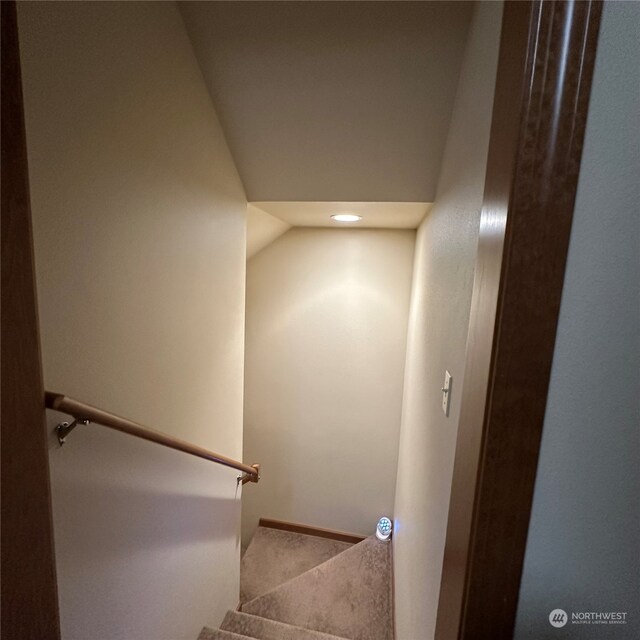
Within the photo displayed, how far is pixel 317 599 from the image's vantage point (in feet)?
6.95

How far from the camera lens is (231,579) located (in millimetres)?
1870

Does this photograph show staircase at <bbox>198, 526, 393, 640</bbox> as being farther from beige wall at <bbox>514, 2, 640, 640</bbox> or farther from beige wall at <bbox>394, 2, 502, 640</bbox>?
beige wall at <bbox>514, 2, 640, 640</bbox>

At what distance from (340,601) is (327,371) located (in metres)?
1.53

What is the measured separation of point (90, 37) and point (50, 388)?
811 mm

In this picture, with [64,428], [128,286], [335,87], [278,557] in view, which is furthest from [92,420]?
[278,557]

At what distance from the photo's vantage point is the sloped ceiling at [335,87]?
1.05 metres

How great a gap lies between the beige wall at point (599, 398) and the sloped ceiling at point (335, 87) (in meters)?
0.86

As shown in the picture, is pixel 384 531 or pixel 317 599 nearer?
pixel 317 599

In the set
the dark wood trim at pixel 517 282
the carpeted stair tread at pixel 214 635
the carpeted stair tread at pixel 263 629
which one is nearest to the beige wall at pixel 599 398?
the dark wood trim at pixel 517 282

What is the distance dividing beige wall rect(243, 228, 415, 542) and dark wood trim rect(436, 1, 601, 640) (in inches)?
81.8

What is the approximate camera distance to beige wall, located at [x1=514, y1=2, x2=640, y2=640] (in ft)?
1.38

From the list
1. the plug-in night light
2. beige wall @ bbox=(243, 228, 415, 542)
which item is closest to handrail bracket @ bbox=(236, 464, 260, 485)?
beige wall @ bbox=(243, 228, 415, 542)

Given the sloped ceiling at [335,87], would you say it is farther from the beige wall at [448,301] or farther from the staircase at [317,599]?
the staircase at [317,599]

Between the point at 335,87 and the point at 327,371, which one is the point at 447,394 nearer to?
the point at 335,87
